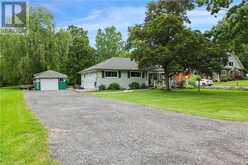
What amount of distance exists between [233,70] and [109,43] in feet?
90.5

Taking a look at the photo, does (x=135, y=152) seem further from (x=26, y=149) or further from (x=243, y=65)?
(x=243, y=65)

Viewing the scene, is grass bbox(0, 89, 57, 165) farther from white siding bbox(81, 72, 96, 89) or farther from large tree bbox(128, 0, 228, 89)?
white siding bbox(81, 72, 96, 89)

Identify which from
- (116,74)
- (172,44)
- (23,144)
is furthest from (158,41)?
(23,144)

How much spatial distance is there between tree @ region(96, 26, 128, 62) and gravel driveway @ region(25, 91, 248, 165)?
59.0 meters

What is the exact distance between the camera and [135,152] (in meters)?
6.12

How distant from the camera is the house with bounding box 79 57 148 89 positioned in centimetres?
3806

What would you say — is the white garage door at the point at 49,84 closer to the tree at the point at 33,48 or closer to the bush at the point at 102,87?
the tree at the point at 33,48

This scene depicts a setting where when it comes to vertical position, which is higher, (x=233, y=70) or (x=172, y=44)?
(x=172, y=44)

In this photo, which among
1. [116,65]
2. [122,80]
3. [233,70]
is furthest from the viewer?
[233,70]

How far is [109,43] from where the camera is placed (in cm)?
7106

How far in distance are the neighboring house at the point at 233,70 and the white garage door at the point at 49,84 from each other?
90.9ft

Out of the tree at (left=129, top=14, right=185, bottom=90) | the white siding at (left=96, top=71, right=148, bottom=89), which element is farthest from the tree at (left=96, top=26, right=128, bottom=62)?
the tree at (left=129, top=14, right=185, bottom=90)

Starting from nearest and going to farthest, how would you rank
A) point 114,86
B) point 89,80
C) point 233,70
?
1. point 114,86
2. point 89,80
3. point 233,70

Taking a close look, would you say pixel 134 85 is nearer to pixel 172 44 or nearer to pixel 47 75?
pixel 172 44
